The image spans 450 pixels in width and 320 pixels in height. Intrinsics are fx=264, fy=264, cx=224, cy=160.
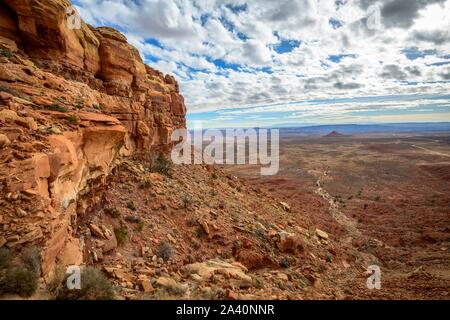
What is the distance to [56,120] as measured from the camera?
754 cm

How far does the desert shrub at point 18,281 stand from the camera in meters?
4.62

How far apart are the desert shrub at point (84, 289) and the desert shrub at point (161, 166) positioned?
37.5 feet

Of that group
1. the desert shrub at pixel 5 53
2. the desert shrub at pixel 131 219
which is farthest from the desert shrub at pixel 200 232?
the desert shrub at pixel 5 53

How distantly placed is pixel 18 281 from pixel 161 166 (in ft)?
42.1

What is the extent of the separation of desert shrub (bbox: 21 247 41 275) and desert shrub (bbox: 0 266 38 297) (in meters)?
0.13

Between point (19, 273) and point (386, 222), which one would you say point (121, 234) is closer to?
point (19, 273)

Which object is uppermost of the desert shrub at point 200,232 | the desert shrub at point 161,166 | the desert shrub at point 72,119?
the desert shrub at point 72,119

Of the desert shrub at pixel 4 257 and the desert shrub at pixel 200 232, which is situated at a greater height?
the desert shrub at pixel 4 257

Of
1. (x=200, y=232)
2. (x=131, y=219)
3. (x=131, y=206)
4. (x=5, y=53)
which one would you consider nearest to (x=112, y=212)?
(x=131, y=219)

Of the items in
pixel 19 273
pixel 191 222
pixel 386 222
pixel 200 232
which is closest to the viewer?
pixel 19 273

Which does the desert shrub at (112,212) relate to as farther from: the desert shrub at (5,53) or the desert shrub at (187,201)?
the desert shrub at (5,53)

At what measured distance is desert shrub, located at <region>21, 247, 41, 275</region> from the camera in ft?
16.3

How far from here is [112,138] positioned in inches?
394
